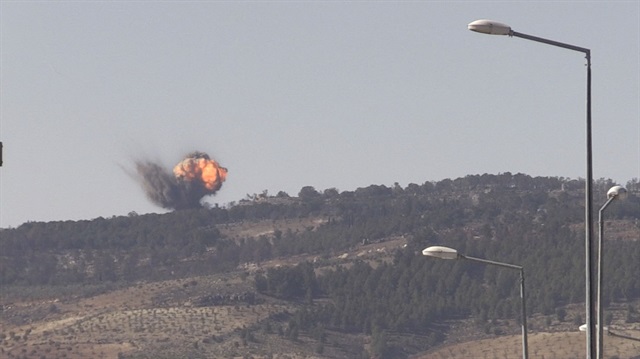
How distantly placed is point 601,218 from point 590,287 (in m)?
10.8

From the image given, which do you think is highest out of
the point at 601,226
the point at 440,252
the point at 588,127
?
the point at 588,127

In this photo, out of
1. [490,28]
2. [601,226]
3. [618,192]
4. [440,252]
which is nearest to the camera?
[490,28]

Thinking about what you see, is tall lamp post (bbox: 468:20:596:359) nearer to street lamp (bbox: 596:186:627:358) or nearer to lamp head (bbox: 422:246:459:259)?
street lamp (bbox: 596:186:627:358)

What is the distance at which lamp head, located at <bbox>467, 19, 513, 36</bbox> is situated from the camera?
45.5 m

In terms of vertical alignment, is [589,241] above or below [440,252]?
above

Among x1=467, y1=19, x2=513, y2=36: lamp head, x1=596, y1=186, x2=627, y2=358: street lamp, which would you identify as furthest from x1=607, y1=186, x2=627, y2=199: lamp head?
x1=467, y1=19, x2=513, y2=36: lamp head

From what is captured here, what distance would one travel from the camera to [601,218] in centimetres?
5844

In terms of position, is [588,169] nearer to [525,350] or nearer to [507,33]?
[507,33]

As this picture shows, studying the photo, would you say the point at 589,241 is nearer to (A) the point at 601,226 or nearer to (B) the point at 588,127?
(B) the point at 588,127

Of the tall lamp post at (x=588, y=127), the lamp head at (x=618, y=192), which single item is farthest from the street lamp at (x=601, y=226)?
the tall lamp post at (x=588, y=127)

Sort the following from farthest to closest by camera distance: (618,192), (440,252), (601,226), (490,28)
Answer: (601,226) → (440,252) → (618,192) → (490,28)

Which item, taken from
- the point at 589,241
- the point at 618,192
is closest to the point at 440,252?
the point at 618,192

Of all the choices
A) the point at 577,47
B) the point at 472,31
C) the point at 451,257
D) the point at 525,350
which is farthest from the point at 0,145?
the point at 525,350

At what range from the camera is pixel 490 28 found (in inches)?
1800
